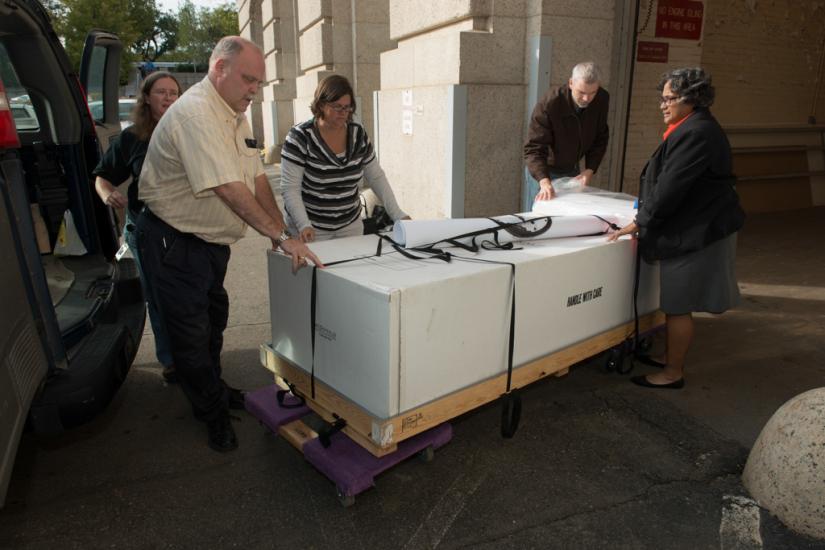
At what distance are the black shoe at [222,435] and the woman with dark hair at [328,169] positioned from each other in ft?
3.63

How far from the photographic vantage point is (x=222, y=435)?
10.5 feet

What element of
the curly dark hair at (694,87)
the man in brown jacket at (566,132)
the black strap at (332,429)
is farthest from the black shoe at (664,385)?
the black strap at (332,429)

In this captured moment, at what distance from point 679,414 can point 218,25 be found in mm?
54014

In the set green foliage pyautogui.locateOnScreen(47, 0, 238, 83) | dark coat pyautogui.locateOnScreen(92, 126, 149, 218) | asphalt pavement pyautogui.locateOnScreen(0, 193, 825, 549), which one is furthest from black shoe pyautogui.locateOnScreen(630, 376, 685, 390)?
green foliage pyautogui.locateOnScreen(47, 0, 238, 83)

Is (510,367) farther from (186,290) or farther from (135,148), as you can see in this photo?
(135,148)

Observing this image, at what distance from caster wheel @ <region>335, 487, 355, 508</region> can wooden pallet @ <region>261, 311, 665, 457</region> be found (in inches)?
9.5

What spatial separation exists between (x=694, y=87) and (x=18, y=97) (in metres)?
4.21

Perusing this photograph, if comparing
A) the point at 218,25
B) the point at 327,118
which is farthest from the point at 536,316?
the point at 218,25

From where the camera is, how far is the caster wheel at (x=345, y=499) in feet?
8.74

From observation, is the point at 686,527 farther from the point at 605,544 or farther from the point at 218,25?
the point at 218,25

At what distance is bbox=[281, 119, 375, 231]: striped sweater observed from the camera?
3.48 m

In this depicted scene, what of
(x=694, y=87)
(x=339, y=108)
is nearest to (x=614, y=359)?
(x=694, y=87)

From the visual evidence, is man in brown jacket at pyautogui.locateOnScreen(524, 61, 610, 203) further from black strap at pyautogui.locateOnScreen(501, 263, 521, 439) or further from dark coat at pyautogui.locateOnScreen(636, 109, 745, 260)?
black strap at pyautogui.locateOnScreen(501, 263, 521, 439)

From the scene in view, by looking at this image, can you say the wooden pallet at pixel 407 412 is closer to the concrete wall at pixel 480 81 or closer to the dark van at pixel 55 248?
the dark van at pixel 55 248
